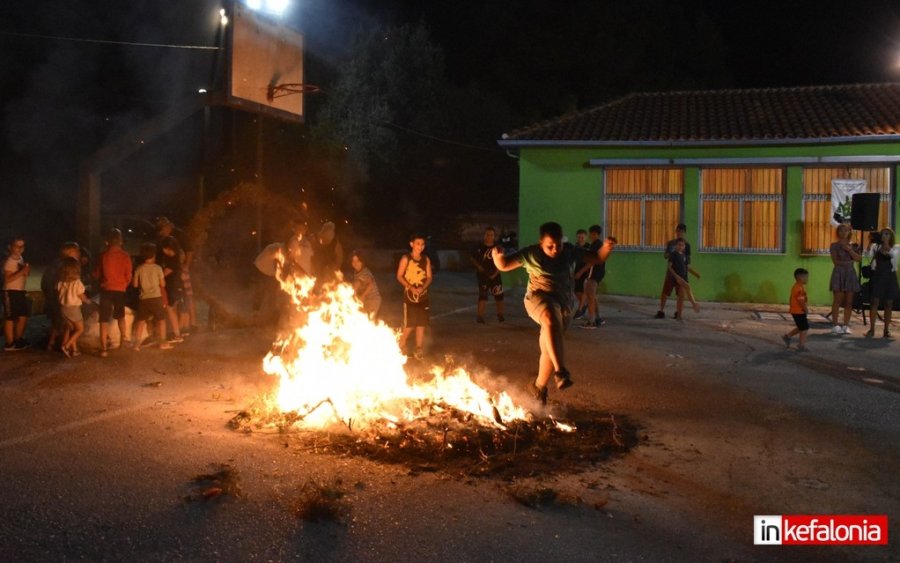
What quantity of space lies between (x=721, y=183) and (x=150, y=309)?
12.9 meters

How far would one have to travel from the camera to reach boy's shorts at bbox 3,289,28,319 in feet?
33.6

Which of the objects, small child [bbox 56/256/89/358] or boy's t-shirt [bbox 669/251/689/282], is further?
boy's t-shirt [bbox 669/251/689/282]

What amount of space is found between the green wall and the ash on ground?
1223 cm

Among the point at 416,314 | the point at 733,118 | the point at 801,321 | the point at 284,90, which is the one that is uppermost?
the point at 733,118

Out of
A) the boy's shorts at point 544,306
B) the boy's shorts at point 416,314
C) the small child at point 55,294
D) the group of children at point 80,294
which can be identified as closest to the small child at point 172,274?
the group of children at point 80,294

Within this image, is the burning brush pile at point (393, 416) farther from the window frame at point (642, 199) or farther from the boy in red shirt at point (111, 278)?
the window frame at point (642, 199)

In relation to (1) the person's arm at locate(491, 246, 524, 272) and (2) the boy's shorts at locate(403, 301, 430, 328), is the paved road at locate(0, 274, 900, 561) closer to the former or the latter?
(2) the boy's shorts at locate(403, 301, 430, 328)

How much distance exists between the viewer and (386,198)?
110ft

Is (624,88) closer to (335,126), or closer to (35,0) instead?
(335,126)

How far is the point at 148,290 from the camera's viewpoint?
10539 mm

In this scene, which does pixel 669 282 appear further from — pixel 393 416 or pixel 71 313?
pixel 71 313

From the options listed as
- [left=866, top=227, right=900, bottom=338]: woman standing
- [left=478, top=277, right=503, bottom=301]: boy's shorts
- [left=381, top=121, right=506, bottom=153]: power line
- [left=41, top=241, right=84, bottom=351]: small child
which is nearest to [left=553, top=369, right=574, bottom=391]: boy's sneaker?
[left=478, top=277, right=503, bottom=301]: boy's shorts

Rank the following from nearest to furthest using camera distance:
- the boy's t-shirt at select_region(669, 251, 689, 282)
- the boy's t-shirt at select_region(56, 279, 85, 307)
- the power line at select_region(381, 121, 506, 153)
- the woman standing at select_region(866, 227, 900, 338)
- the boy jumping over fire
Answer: the boy jumping over fire, the boy's t-shirt at select_region(56, 279, 85, 307), the woman standing at select_region(866, 227, 900, 338), the boy's t-shirt at select_region(669, 251, 689, 282), the power line at select_region(381, 121, 506, 153)

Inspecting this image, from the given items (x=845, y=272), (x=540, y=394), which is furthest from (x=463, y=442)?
(x=845, y=272)
